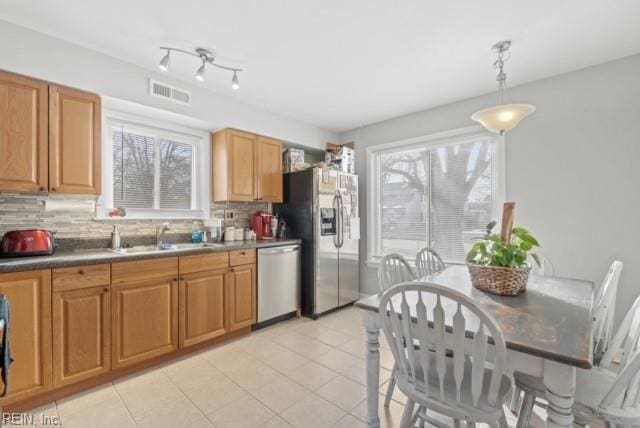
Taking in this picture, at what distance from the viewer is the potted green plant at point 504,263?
1.64m

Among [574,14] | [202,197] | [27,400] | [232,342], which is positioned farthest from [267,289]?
[574,14]

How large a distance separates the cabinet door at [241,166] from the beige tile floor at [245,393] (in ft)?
5.17

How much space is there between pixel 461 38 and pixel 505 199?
168 cm

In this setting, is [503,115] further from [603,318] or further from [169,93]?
[169,93]

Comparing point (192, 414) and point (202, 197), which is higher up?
point (202, 197)

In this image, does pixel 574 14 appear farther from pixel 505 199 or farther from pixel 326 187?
pixel 326 187

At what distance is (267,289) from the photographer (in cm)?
315

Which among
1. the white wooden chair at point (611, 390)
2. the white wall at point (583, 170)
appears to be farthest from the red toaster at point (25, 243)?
the white wall at point (583, 170)

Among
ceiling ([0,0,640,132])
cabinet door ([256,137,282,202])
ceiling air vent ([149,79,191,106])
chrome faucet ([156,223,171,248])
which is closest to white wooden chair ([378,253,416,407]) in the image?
ceiling ([0,0,640,132])

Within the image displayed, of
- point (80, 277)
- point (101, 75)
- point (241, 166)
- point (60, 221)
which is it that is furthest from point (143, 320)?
point (101, 75)

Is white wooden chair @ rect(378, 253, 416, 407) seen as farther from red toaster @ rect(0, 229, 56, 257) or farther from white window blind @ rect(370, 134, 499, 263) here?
red toaster @ rect(0, 229, 56, 257)

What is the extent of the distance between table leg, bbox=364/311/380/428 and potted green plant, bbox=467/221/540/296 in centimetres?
74

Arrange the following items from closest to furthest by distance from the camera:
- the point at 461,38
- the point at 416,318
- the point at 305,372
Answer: the point at 416,318
the point at 461,38
the point at 305,372

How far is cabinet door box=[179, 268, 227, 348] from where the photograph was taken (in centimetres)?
250
